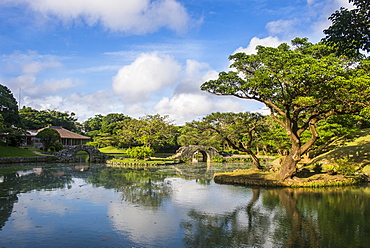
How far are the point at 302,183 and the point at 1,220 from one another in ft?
53.8

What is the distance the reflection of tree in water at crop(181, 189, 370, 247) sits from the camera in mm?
8219

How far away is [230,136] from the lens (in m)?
24.9

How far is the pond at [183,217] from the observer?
8336 millimetres

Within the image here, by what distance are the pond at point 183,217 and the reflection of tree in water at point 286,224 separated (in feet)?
0.09

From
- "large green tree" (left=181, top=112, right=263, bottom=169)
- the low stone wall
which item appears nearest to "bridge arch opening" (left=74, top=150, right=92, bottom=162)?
the low stone wall

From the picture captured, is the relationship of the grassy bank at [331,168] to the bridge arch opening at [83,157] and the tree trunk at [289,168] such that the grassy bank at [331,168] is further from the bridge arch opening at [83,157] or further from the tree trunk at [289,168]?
the bridge arch opening at [83,157]

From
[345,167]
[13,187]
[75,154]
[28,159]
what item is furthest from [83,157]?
[345,167]

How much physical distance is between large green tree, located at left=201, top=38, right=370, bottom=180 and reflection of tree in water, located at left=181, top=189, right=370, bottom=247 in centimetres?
534

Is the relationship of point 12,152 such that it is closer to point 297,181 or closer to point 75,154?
point 75,154

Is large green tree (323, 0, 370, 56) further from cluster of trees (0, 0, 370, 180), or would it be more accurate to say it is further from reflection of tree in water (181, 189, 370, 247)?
reflection of tree in water (181, 189, 370, 247)

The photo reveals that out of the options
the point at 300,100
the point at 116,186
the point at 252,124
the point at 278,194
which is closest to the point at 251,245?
the point at 278,194

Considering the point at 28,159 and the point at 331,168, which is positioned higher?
the point at 28,159

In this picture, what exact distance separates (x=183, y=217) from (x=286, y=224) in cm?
387

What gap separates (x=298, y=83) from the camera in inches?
631
